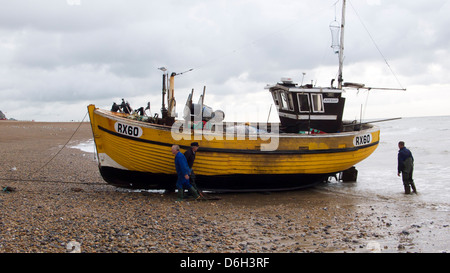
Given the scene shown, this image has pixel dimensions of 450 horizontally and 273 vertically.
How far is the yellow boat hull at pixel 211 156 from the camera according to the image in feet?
32.6

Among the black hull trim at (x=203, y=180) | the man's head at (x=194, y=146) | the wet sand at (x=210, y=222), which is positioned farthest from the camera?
the black hull trim at (x=203, y=180)

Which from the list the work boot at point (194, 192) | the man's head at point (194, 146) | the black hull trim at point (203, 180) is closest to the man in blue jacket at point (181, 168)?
the work boot at point (194, 192)

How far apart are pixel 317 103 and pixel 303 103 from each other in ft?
1.57

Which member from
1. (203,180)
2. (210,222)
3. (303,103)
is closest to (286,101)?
(303,103)

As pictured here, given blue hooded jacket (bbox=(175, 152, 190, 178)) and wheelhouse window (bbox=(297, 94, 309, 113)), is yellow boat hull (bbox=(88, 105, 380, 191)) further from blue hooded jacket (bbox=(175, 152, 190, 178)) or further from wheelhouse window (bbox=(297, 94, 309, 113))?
wheelhouse window (bbox=(297, 94, 309, 113))

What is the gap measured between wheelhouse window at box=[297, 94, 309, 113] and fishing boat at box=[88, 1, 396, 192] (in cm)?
68

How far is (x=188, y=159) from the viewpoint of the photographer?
976 centimetres

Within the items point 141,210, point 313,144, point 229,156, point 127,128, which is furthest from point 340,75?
point 141,210

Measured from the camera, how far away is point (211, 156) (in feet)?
33.5

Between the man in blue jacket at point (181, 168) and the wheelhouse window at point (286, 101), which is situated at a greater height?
the wheelhouse window at point (286, 101)

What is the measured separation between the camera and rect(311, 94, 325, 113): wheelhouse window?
12795 millimetres

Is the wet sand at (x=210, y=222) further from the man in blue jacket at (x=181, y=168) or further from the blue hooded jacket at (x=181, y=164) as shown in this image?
the blue hooded jacket at (x=181, y=164)

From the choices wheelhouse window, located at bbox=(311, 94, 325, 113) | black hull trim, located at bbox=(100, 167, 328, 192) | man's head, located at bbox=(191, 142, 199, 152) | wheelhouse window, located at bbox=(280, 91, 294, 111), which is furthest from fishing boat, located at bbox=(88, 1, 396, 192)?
wheelhouse window, located at bbox=(280, 91, 294, 111)

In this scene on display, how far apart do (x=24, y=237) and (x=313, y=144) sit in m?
7.72
